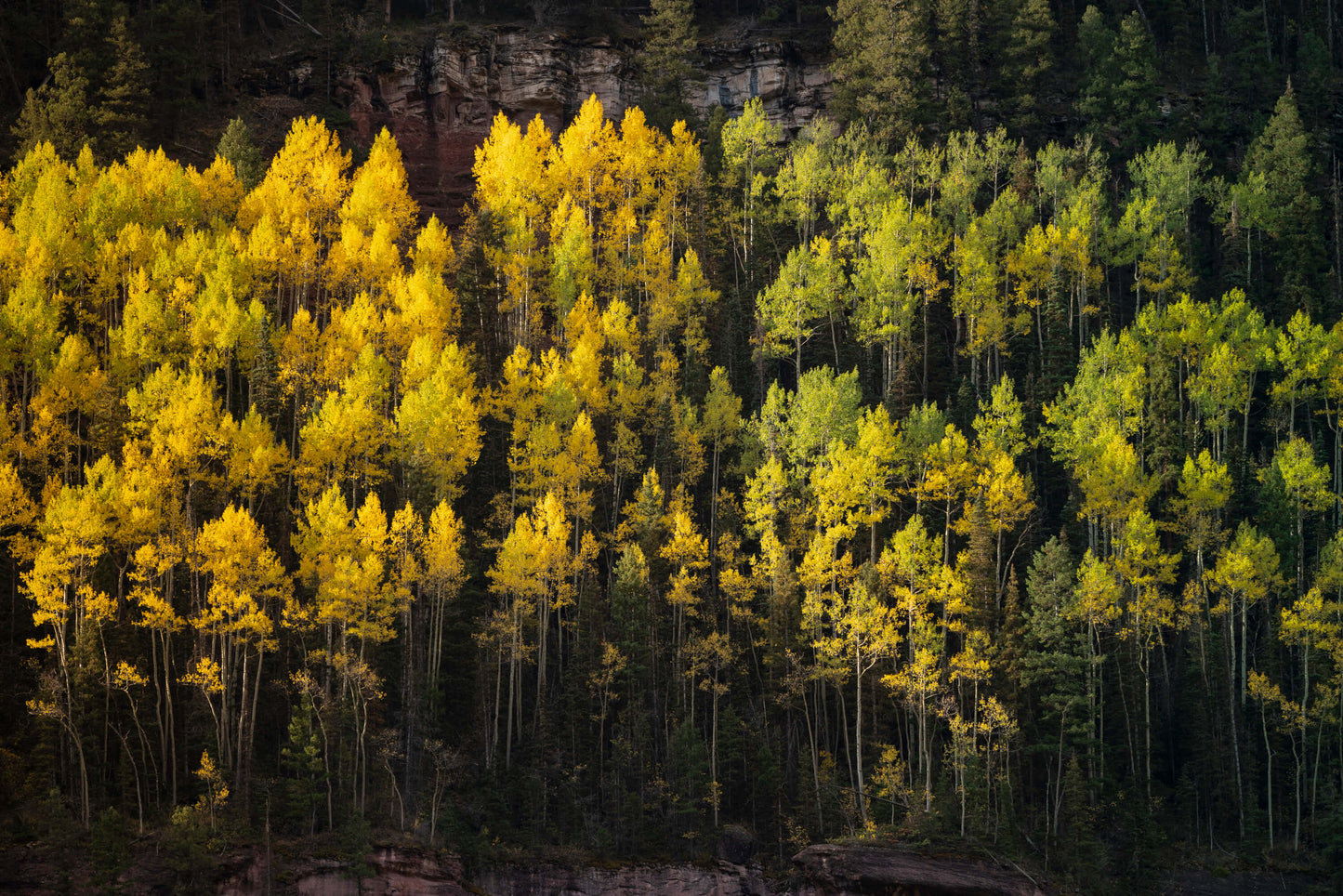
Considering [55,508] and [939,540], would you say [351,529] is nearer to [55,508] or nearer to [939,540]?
[55,508]

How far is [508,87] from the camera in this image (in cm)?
7844

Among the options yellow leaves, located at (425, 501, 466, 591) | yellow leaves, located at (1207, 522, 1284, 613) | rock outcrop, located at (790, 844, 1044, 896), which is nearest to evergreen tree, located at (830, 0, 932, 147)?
yellow leaves, located at (1207, 522, 1284, 613)

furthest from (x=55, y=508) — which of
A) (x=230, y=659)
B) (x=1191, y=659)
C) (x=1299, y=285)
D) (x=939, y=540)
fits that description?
(x=1299, y=285)

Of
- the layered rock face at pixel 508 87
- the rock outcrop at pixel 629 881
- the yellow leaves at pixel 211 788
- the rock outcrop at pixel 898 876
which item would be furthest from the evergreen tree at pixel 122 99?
the rock outcrop at pixel 898 876

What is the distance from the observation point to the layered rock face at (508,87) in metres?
76.4

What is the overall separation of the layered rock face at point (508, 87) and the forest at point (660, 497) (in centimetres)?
904

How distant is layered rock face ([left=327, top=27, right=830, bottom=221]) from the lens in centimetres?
7644

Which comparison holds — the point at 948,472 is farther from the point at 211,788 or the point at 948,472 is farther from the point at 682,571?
the point at 211,788

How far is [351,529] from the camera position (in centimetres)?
4459

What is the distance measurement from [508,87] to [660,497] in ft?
123

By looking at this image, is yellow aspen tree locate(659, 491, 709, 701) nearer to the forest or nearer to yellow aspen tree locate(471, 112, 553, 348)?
the forest

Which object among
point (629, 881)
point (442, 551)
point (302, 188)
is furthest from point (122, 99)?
point (629, 881)

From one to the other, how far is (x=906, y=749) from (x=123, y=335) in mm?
33866

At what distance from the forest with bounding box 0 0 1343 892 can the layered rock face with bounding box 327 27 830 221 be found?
9.04 m
